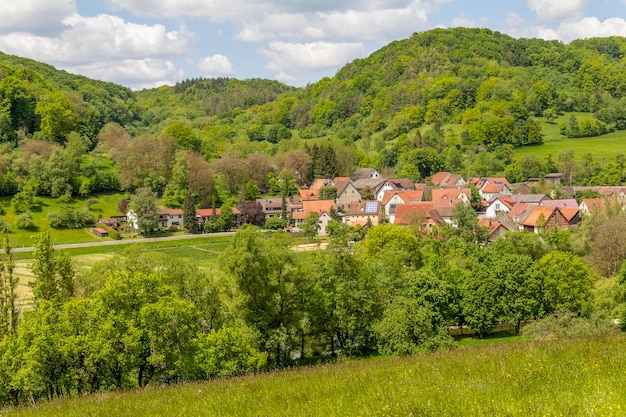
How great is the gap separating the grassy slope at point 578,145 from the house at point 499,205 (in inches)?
1529

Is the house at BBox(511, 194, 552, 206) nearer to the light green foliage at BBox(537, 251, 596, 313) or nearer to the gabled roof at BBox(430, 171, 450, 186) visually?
the gabled roof at BBox(430, 171, 450, 186)

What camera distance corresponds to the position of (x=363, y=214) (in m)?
96.4

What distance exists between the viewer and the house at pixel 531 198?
9525 cm

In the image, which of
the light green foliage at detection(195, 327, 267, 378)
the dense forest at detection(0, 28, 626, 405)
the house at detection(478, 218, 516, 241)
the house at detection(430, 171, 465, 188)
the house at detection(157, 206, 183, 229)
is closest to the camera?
the dense forest at detection(0, 28, 626, 405)

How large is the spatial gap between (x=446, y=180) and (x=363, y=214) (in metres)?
33.8

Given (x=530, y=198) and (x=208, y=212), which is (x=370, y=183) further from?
(x=208, y=212)

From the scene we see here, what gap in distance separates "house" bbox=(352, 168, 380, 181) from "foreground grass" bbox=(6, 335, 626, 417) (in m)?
115

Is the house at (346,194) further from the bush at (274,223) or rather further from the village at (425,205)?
the bush at (274,223)

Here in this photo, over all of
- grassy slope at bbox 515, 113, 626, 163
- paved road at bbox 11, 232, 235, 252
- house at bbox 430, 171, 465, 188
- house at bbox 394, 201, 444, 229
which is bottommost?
paved road at bbox 11, 232, 235, 252

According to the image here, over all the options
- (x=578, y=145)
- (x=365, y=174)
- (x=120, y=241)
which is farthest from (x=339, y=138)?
(x=120, y=241)

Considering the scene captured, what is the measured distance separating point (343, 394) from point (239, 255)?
18696mm

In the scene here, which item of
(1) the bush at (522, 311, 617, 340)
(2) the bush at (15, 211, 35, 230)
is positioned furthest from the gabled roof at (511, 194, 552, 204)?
(2) the bush at (15, 211, 35, 230)

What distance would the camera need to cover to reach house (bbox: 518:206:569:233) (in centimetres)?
8100

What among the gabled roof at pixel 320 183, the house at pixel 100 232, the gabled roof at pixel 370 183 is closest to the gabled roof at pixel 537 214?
the gabled roof at pixel 370 183
